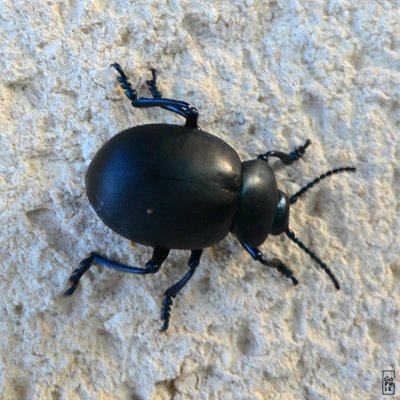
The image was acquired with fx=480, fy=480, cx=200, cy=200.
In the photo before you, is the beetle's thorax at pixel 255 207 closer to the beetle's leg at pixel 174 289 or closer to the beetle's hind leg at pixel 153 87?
the beetle's leg at pixel 174 289

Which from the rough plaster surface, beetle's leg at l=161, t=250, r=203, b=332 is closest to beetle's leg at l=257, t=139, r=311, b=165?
the rough plaster surface

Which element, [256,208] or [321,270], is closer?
[256,208]

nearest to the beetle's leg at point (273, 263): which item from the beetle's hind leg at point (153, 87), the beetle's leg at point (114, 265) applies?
the beetle's leg at point (114, 265)

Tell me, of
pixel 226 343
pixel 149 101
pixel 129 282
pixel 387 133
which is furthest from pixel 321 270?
pixel 149 101

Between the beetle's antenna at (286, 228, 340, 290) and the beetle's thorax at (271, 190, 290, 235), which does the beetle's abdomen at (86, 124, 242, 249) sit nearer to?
the beetle's thorax at (271, 190, 290, 235)

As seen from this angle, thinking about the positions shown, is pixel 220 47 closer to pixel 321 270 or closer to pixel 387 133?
pixel 387 133

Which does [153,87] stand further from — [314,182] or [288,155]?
[314,182]
